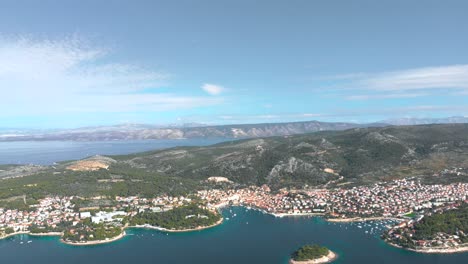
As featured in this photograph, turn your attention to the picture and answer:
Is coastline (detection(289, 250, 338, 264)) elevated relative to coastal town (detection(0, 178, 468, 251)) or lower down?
lower down

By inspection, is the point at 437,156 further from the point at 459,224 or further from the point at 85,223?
the point at 85,223

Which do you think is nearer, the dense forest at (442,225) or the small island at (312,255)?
the small island at (312,255)

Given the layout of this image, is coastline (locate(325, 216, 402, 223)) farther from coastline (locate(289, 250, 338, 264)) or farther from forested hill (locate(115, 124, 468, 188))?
forested hill (locate(115, 124, 468, 188))

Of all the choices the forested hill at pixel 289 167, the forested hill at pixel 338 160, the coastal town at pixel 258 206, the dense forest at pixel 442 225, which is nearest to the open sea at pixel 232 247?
the coastal town at pixel 258 206

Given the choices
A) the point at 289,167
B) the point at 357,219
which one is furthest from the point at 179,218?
the point at 289,167

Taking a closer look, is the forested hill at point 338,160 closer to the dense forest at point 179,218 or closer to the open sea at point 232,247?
the dense forest at point 179,218

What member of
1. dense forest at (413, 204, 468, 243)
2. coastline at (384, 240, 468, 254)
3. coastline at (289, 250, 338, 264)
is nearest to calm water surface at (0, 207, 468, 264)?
coastline at (289, 250, 338, 264)
